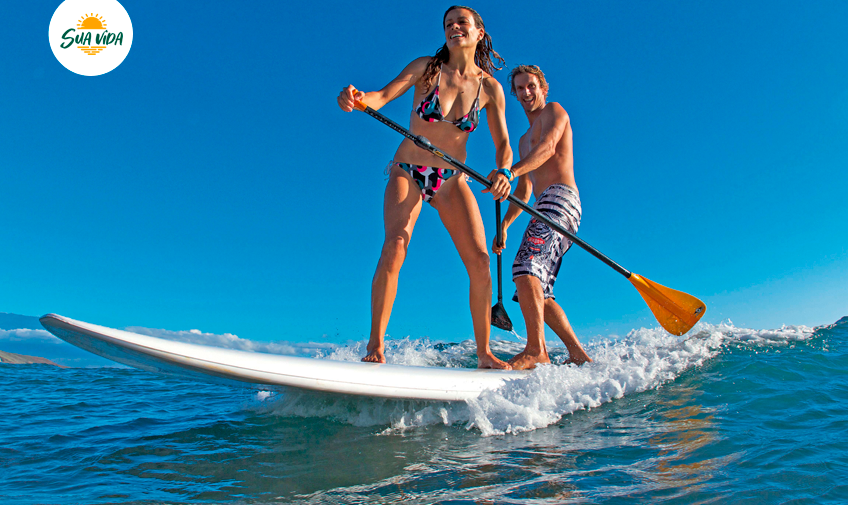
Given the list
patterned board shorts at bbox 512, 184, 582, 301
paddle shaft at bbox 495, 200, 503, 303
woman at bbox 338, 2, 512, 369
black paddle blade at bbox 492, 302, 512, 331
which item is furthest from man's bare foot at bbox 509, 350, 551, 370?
paddle shaft at bbox 495, 200, 503, 303

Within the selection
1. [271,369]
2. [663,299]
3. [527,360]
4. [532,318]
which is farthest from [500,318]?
[271,369]

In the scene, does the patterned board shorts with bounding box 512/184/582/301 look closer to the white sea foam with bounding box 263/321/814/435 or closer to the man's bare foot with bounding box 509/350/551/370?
the man's bare foot with bounding box 509/350/551/370

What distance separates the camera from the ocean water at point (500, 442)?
1774 millimetres

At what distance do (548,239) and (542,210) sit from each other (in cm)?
27

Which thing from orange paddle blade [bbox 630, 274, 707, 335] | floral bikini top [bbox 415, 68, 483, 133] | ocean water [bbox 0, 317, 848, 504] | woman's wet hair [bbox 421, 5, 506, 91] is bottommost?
ocean water [bbox 0, 317, 848, 504]

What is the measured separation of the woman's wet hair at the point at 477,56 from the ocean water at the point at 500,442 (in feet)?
7.25

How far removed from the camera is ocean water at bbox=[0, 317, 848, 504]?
177 centimetres


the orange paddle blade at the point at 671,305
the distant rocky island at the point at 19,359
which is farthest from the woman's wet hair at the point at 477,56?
the distant rocky island at the point at 19,359

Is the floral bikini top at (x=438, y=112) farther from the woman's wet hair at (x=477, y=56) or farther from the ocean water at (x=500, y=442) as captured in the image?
the ocean water at (x=500, y=442)

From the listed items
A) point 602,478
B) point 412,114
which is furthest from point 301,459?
point 412,114

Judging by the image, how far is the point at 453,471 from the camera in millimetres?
1971

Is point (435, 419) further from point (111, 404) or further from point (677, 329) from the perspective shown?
point (111, 404)

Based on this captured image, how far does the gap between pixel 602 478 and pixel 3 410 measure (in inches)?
198

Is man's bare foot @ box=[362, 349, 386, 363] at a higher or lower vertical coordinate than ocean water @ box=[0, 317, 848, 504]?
higher
